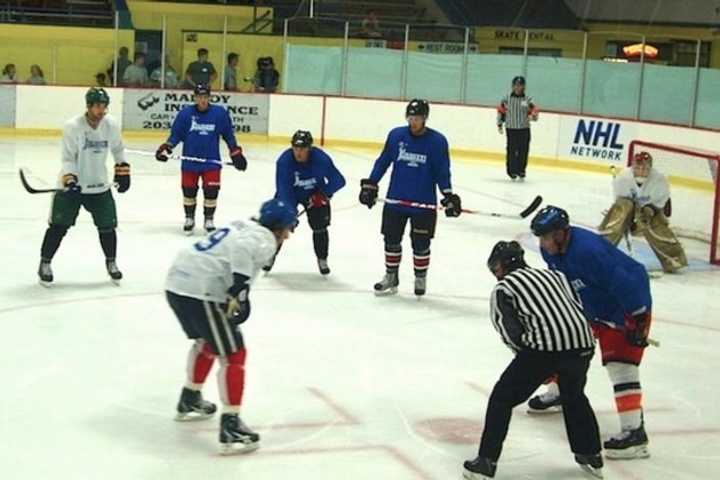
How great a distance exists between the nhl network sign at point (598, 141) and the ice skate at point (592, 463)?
1166 cm

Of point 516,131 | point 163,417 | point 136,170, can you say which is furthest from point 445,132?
point 163,417

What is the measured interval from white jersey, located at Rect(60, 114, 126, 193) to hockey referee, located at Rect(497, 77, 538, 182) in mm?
7917

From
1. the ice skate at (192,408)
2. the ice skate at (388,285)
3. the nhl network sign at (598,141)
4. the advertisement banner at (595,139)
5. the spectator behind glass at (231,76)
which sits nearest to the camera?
the ice skate at (192,408)

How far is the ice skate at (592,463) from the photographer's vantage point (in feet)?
15.6

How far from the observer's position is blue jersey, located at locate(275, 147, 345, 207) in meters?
8.32

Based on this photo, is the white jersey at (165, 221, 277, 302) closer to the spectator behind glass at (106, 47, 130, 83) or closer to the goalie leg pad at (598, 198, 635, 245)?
the goalie leg pad at (598, 198, 635, 245)

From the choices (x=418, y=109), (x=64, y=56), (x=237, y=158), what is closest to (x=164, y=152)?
(x=237, y=158)

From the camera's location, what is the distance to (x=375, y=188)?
7.93 metres

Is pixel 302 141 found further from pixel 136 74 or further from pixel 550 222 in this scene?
pixel 136 74

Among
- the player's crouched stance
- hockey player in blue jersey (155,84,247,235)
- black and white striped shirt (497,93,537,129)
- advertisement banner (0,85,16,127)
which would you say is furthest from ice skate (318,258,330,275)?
advertisement banner (0,85,16,127)

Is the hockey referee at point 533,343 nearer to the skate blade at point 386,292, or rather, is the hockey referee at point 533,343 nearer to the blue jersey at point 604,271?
the blue jersey at point 604,271

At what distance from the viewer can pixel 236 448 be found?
4.85 m

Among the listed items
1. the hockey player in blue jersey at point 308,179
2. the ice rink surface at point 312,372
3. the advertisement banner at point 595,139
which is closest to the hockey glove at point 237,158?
the ice rink surface at point 312,372

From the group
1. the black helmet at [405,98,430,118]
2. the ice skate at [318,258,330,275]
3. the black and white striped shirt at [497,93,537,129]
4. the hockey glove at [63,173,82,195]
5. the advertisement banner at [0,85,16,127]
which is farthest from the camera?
the advertisement banner at [0,85,16,127]
